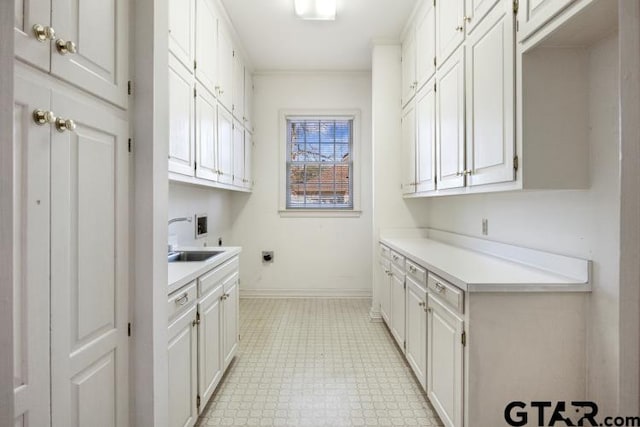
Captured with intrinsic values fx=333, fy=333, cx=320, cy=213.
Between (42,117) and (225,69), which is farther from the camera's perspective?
(225,69)

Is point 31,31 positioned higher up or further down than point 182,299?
higher up

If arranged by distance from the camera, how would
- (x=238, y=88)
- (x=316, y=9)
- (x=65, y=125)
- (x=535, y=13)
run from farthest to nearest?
(x=238, y=88)
(x=316, y=9)
(x=535, y=13)
(x=65, y=125)

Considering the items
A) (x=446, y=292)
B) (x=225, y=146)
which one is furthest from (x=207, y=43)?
(x=446, y=292)

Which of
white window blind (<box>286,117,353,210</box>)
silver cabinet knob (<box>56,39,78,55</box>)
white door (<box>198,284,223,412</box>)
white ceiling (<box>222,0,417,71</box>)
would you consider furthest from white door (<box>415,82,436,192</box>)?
silver cabinet knob (<box>56,39,78,55</box>)

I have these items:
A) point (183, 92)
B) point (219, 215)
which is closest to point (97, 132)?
point (183, 92)

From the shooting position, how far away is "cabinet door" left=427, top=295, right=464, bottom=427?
5.13 ft

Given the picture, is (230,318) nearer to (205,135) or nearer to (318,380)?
(318,380)

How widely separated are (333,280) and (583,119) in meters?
3.39

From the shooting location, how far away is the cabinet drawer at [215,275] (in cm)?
186

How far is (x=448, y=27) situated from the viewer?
2307 mm

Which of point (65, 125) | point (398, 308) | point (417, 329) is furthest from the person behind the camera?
point (398, 308)

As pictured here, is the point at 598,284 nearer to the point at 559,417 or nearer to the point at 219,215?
the point at 559,417

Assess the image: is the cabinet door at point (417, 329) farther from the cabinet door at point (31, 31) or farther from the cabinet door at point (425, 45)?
the cabinet door at point (31, 31)

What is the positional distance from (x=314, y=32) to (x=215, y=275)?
2.70 meters
